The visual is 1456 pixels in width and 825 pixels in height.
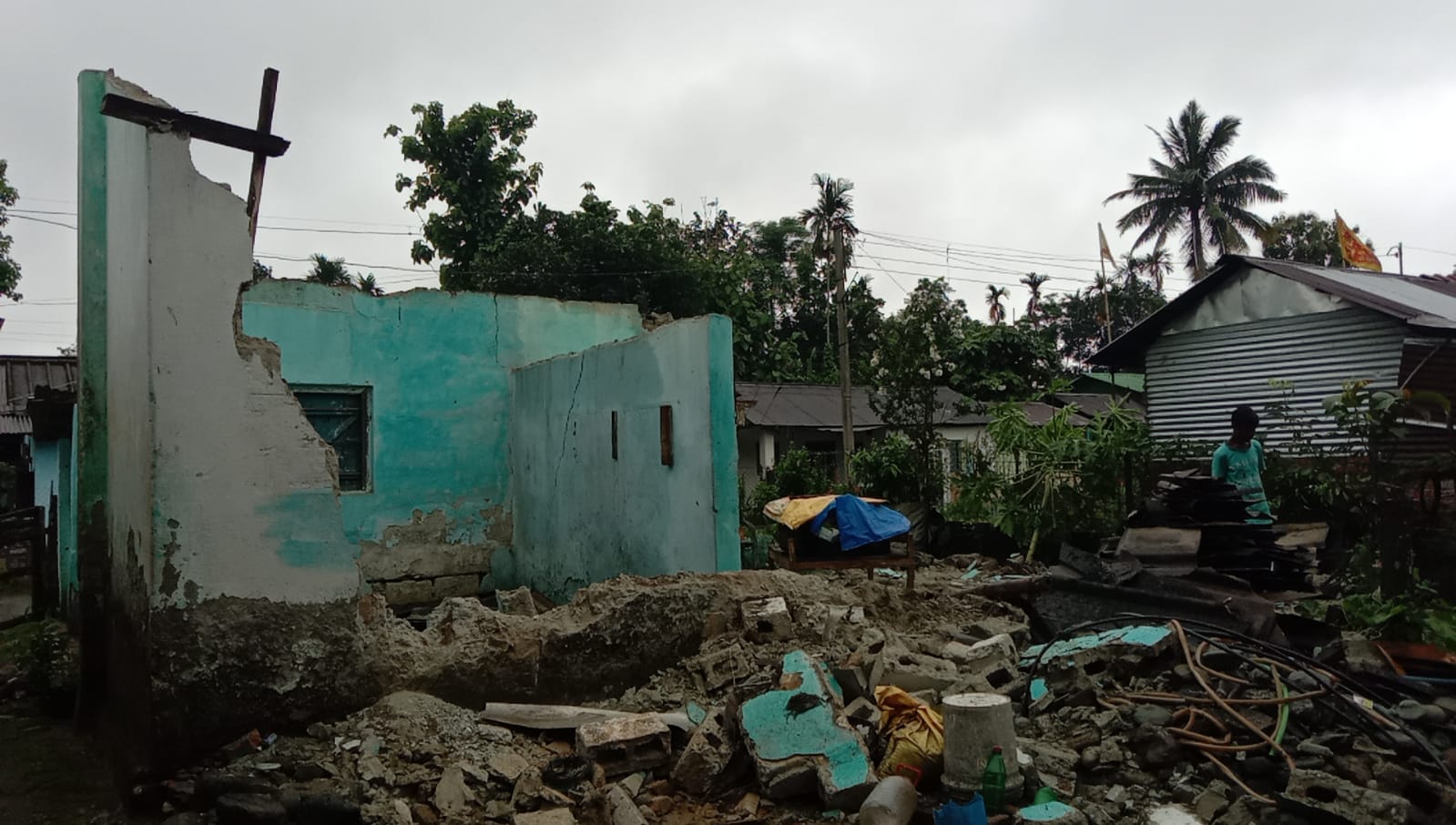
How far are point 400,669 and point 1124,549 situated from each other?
556 centimetres

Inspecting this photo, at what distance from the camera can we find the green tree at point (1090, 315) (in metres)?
36.8

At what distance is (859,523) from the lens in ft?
22.1

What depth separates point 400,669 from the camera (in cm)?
461

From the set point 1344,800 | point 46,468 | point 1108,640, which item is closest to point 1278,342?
point 1108,640

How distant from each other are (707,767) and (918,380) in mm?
9779

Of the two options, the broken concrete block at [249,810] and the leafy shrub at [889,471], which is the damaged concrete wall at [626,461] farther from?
the leafy shrub at [889,471]

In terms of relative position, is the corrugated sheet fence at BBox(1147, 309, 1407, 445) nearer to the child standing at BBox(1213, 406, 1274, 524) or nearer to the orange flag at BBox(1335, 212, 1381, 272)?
the child standing at BBox(1213, 406, 1274, 524)

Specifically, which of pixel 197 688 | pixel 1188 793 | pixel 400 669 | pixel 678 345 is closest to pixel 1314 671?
pixel 1188 793

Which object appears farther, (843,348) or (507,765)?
(843,348)

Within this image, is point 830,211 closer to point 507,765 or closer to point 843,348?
point 843,348

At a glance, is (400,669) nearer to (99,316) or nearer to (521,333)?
(99,316)

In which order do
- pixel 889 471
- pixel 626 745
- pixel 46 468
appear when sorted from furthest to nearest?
pixel 889 471 < pixel 46 468 < pixel 626 745

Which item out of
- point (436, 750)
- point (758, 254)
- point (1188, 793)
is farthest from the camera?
point (758, 254)

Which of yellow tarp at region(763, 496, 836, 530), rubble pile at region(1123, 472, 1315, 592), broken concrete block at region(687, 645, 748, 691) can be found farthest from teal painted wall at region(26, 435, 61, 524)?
rubble pile at region(1123, 472, 1315, 592)
